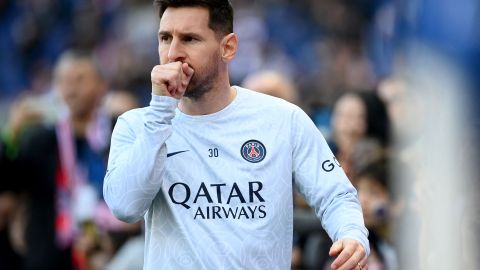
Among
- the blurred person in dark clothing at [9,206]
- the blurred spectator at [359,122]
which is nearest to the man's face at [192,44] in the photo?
the blurred spectator at [359,122]

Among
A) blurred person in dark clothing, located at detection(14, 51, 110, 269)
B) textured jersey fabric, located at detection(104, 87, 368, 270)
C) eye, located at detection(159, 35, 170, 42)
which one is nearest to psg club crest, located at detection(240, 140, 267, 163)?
textured jersey fabric, located at detection(104, 87, 368, 270)

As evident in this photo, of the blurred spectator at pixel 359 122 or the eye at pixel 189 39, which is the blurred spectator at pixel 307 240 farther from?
the eye at pixel 189 39

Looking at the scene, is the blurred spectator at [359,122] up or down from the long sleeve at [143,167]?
down

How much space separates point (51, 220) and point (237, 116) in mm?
5144

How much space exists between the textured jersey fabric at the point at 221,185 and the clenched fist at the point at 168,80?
36 mm

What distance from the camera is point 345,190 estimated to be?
5.57 metres

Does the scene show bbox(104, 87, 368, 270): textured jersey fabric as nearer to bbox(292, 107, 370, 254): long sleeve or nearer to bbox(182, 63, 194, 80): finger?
bbox(292, 107, 370, 254): long sleeve

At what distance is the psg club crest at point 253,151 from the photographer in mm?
5570

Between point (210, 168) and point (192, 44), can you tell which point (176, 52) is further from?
point (210, 168)

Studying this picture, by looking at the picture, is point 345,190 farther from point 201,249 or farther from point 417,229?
point 417,229

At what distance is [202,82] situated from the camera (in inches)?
221

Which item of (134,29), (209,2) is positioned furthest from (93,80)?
(134,29)

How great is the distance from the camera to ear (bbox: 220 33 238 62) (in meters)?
5.75

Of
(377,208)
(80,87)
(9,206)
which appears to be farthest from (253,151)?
(80,87)
